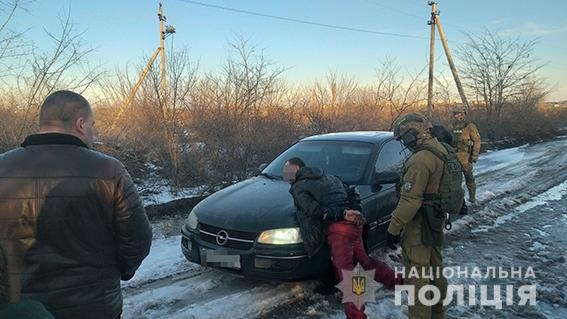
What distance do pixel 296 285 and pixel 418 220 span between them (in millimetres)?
1565

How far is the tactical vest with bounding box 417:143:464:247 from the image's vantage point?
312 cm

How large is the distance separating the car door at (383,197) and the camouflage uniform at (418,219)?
116cm

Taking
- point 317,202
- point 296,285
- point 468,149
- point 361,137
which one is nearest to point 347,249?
point 317,202

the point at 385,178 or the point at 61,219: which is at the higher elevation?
the point at 61,219

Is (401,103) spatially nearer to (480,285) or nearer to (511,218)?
(511,218)

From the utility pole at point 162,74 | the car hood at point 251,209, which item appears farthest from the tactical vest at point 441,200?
the utility pole at point 162,74

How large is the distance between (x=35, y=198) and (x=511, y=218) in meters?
7.17

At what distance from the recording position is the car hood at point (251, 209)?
3.86 metres

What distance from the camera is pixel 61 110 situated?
188 cm

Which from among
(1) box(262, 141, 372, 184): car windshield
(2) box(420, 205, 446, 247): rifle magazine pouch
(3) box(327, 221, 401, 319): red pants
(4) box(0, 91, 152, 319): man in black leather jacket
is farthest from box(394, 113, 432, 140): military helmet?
(4) box(0, 91, 152, 319): man in black leather jacket

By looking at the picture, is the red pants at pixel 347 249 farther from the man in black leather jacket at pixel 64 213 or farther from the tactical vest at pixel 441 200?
the man in black leather jacket at pixel 64 213

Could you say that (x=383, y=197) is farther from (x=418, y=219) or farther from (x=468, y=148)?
(x=468, y=148)

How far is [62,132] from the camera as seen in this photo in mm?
1866

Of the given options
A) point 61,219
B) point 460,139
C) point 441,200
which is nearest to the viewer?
point 61,219
